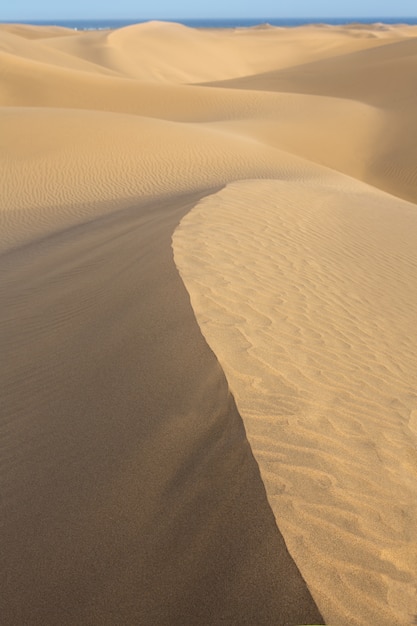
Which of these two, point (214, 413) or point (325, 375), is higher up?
point (214, 413)

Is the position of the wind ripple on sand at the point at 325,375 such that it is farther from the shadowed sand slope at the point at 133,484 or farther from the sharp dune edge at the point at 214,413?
the shadowed sand slope at the point at 133,484

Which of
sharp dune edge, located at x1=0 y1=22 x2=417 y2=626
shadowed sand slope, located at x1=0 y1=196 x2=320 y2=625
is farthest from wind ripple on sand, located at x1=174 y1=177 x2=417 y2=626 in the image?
shadowed sand slope, located at x1=0 y1=196 x2=320 y2=625

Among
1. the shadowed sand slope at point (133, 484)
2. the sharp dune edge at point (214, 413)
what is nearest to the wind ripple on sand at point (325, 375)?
the sharp dune edge at point (214, 413)

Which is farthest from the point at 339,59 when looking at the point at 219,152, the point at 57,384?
the point at 57,384

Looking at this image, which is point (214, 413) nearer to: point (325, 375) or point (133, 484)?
point (133, 484)

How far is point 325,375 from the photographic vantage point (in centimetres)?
437

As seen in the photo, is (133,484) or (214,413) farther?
(214,413)

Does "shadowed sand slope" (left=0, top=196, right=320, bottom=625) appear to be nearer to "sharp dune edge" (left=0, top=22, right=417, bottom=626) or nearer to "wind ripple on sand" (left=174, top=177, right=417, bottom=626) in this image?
"sharp dune edge" (left=0, top=22, right=417, bottom=626)

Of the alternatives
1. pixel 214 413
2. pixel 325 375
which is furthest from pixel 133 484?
pixel 325 375

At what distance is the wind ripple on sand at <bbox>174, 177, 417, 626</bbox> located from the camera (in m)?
2.82

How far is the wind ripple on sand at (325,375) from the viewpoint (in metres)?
2.82

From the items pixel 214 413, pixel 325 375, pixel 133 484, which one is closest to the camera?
pixel 133 484

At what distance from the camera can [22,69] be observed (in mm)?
27594

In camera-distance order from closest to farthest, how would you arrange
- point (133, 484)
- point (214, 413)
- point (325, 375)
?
point (133, 484)
point (214, 413)
point (325, 375)
